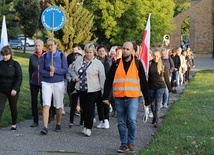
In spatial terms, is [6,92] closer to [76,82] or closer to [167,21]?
[76,82]

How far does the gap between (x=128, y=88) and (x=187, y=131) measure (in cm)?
252

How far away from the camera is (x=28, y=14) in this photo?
169 ft

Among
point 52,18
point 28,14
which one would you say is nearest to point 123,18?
point 28,14

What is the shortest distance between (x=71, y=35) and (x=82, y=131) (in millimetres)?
16752

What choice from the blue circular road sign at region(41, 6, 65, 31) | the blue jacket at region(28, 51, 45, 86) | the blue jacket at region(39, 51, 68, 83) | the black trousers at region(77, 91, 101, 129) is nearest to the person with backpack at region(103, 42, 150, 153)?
the black trousers at region(77, 91, 101, 129)

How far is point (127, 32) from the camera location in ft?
139

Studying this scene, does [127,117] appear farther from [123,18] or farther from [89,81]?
[123,18]

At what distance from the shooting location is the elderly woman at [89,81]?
1058 centimetres

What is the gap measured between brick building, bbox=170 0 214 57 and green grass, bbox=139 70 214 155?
50.8 meters

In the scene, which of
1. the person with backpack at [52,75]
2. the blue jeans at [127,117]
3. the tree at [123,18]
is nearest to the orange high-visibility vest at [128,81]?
the blue jeans at [127,117]

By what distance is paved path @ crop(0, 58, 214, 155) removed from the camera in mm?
8773

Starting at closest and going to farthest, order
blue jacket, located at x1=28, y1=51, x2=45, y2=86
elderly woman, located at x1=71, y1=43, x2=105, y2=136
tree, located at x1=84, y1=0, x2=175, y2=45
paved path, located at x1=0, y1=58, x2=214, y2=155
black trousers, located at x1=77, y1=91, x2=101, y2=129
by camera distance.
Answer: paved path, located at x1=0, y1=58, x2=214, y2=155 → black trousers, located at x1=77, y1=91, x2=101, y2=129 → elderly woman, located at x1=71, y1=43, x2=105, y2=136 → blue jacket, located at x1=28, y1=51, x2=45, y2=86 → tree, located at x1=84, y1=0, x2=175, y2=45

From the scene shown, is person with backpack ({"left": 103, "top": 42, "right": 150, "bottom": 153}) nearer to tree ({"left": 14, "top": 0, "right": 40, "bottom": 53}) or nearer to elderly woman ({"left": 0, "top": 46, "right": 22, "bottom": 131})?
elderly woman ({"left": 0, "top": 46, "right": 22, "bottom": 131})

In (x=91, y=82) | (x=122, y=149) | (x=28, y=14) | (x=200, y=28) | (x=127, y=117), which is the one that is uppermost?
(x=28, y=14)
